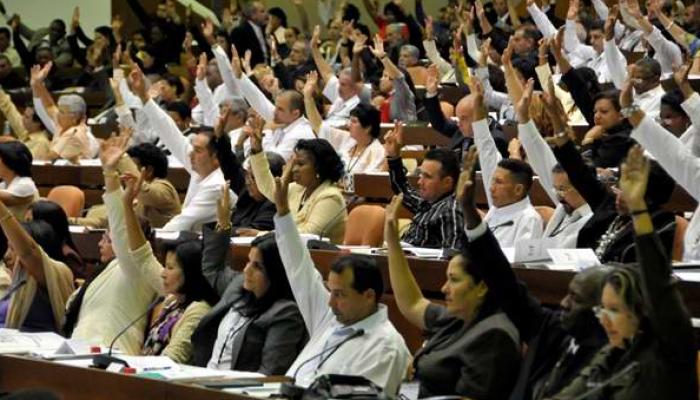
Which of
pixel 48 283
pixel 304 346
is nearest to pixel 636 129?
pixel 304 346

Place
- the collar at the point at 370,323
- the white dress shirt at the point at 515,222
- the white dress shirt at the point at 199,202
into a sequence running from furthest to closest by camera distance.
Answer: the white dress shirt at the point at 199,202 < the white dress shirt at the point at 515,222 < the collar at the point at 370,323

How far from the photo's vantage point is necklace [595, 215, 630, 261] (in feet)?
16.6

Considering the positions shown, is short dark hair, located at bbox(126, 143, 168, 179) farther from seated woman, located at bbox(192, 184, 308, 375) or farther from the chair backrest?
the chair backrest

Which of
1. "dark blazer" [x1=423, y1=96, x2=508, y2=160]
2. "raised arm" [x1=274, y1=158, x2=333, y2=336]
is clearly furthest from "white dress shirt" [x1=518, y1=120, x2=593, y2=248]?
"dark blazer" [x1=423, y1=96, x2=508, y2=160]

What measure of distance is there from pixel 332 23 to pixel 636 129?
880cm

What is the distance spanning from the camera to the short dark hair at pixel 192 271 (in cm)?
534

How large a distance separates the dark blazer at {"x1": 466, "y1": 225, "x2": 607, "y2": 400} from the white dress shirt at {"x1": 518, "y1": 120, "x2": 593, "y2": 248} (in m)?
1.25

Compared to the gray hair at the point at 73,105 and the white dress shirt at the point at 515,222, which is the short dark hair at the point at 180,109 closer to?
the gray hair at the point at 73,105

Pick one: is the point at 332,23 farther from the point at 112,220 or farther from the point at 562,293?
the point at 562,293

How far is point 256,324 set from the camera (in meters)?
5.01

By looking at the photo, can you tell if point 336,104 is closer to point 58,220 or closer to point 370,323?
point 58,220

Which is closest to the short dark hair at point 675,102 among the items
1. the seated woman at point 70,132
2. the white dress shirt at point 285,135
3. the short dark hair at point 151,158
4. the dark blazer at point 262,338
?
the white dress shirt at point 285,135

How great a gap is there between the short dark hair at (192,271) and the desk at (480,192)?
1.99m

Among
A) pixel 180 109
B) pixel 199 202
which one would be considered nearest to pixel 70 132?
pixel 180 109
